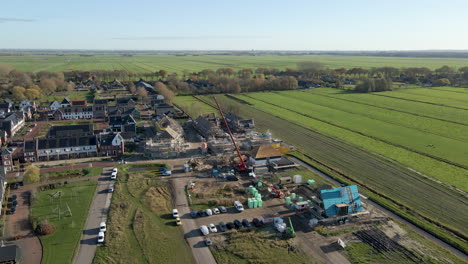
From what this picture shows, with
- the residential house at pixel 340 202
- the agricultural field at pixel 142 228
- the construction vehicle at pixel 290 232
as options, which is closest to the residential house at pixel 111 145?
the agricultural field at pixel 142 228

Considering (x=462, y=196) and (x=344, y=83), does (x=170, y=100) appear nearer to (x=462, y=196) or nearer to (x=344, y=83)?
(x=462, y=196)

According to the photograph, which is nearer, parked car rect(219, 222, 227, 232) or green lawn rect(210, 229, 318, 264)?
green lawn rect(210, 229, 318, 264)

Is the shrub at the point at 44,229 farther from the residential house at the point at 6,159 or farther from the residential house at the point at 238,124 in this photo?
the residential house at the point at 238,124

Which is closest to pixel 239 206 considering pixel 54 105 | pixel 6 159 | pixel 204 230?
pixel 204 230

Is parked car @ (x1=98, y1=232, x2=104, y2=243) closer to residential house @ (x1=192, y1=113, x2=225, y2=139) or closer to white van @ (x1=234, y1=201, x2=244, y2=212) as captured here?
white van @ (x1=234, y1=201, x2=244, y2=212)

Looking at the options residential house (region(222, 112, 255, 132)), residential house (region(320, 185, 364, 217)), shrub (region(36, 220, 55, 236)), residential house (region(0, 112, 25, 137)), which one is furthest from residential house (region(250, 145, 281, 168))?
residential house (region(0, 112, 25, 137))

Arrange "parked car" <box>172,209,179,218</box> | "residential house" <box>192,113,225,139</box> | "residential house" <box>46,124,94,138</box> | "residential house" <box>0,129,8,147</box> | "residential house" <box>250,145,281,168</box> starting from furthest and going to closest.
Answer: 1. "residential house" <box>192,113,225,139</box>
2. "residential house" <box>0,129,8,147</box>
3. "residential house" <box>46,124,94,138</box>
4. "residential house" <box>250,145,281,168</box>
5. "parked car" <box>172,209,179,218</box>

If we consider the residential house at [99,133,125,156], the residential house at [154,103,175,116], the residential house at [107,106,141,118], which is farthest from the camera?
the residential house at [154,103,175,116]

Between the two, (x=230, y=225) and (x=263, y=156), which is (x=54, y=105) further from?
(x=230, y=225)
